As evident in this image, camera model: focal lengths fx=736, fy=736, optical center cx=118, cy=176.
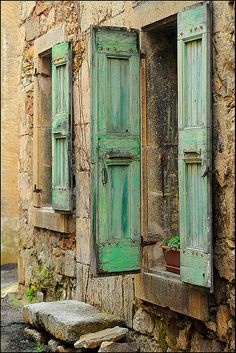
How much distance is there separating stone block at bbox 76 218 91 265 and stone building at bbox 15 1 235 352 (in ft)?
0.06

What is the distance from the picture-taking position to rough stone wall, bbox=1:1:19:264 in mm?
11023

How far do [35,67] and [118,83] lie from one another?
278 centimetres

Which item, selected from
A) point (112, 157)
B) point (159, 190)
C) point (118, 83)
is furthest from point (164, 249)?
point (118, 83)

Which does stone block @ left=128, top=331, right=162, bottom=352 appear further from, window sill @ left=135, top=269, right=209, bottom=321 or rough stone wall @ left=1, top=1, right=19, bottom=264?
rough stone wall @ left=1, top=1, right=19, bottom=264

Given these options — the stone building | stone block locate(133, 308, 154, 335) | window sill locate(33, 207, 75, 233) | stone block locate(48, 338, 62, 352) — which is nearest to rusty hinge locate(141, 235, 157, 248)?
the stone building

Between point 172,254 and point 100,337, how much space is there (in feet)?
2.87

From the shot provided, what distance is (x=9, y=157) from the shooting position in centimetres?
1106

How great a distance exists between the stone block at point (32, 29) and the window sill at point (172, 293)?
11.5 feet

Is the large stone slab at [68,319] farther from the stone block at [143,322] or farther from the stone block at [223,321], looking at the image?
the stone block at [223,321]

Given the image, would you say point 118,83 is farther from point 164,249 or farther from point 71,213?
point 71,213

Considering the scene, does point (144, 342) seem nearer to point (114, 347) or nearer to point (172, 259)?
point (114, 347)

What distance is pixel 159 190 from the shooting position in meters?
5.82

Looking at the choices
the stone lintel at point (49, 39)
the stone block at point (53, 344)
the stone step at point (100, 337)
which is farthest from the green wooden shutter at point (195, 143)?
the stone lintel at point (49, 39)

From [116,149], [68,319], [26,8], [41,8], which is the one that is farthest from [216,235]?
[26,8]
